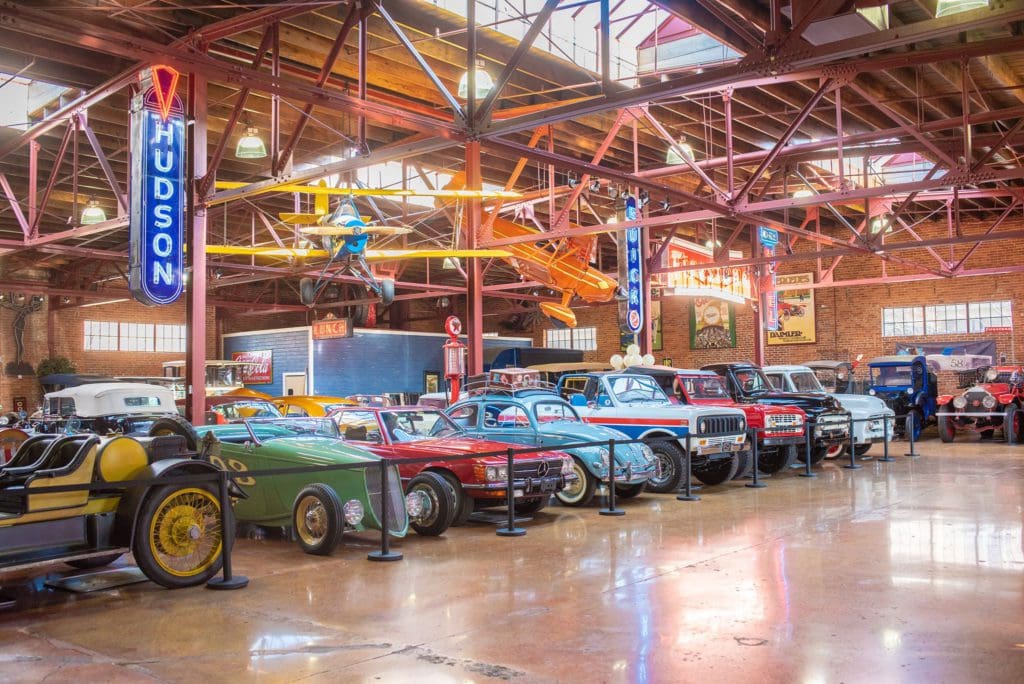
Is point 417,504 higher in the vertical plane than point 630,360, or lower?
lower

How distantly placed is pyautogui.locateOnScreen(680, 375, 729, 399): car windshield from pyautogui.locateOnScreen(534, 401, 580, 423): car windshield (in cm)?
279

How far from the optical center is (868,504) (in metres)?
11.3

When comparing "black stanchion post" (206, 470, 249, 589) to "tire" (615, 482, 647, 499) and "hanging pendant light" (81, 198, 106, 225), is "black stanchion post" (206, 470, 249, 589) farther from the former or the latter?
"hanging pendant light" (81, 198, 106, 225)

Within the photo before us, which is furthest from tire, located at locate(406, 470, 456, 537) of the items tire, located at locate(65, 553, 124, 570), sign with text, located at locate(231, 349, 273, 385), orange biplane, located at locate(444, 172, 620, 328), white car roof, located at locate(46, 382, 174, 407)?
sign with text, located at locate(231, 349, 273, 385)

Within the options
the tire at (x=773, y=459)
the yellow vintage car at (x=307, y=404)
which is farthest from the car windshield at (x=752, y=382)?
the yellow vintage car at (x=307, y=404)

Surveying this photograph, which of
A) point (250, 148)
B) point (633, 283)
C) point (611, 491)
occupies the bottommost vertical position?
point (611, 491)

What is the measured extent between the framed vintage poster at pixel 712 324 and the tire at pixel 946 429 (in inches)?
501

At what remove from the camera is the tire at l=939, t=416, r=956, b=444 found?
71.9 feet

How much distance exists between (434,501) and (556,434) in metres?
2.47

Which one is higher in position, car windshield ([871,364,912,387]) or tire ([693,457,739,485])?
car windshield ([871,364,912,387])

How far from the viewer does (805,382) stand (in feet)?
58.0

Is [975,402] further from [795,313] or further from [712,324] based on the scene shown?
[712,324]

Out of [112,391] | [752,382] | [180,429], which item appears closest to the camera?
[180,429]

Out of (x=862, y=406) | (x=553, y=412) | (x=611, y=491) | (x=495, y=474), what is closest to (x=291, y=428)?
(x=495, y=474)
